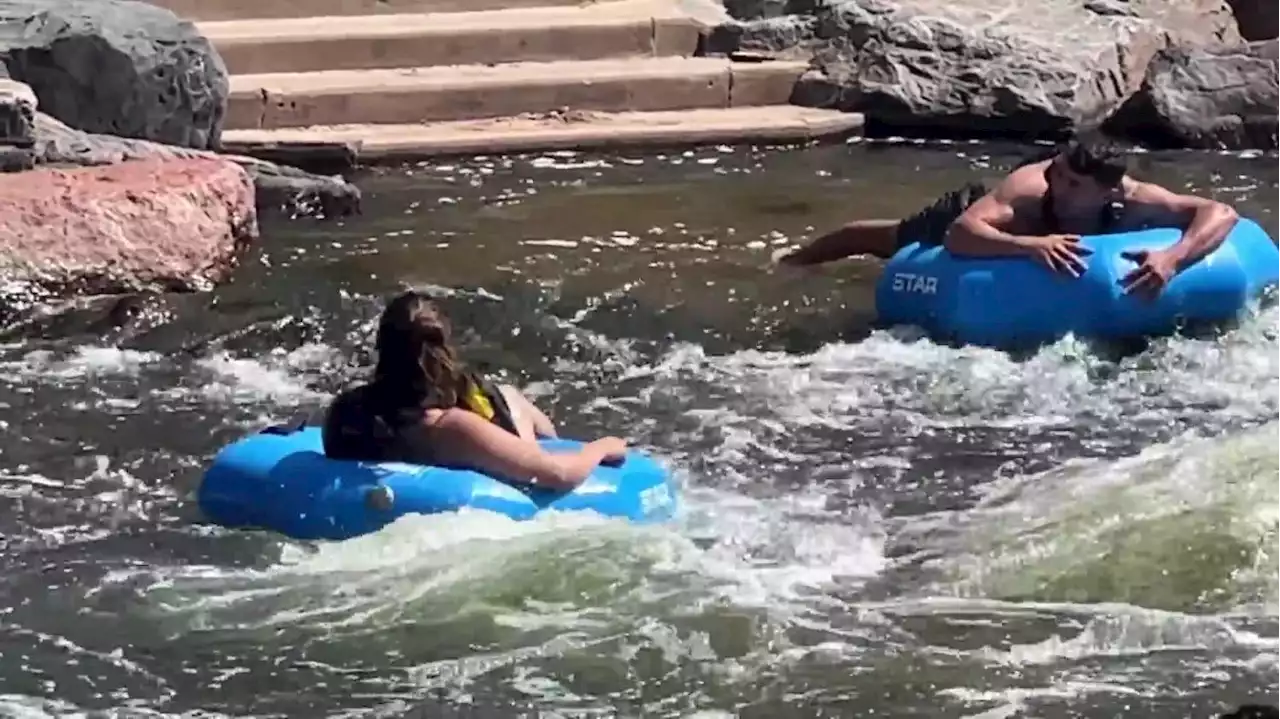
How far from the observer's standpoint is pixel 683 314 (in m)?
9.34

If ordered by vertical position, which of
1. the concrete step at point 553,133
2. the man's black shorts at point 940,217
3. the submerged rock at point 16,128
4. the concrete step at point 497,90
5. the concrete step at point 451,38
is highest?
the man's black shorts at point 940,217

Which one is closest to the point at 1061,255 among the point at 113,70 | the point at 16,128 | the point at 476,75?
the point at 16,128

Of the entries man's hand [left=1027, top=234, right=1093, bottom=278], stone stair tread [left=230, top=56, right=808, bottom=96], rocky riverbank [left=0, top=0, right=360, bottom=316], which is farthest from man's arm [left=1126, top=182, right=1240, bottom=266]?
stone stair tread [left=230, top=56, right=808, bottom=96]

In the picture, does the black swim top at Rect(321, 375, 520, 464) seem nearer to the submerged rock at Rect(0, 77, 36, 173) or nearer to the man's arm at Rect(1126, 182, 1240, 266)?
the man's arm at Rect(1126, 182, 1240, 266)

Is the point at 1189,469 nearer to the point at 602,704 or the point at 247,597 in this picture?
the point at 602,704

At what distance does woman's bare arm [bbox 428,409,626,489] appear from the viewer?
250 inches

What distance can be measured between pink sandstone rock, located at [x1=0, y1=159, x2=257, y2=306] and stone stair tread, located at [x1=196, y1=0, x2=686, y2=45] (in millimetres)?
3339

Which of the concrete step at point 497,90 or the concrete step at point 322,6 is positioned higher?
the concrete step at point 322,6

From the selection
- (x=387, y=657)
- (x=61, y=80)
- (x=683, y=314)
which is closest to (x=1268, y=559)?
(x=387, y=657)

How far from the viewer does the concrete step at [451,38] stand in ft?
43.2

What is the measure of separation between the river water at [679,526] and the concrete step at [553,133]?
1.84 metres

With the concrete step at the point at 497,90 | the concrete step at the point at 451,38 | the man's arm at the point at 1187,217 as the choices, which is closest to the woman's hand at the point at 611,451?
the man's arm at the point at 1187,217

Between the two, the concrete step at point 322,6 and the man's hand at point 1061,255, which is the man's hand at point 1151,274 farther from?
the concrete step at point 322,6

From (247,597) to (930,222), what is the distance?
375 centimetres
